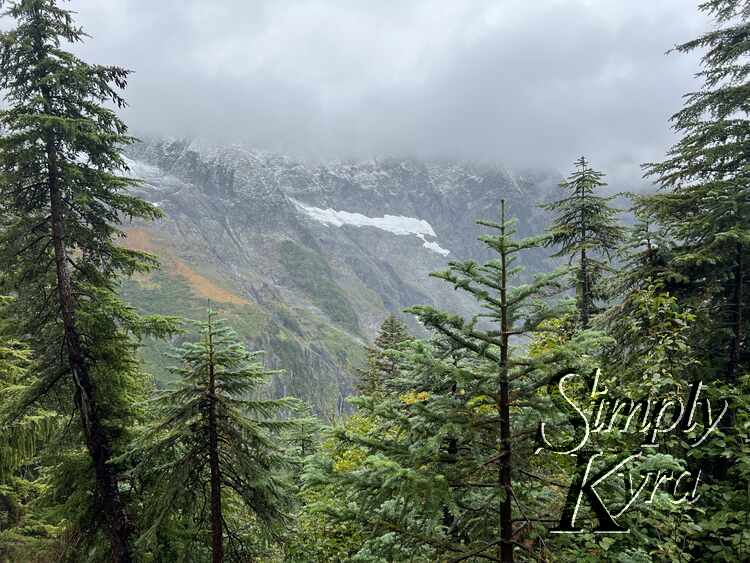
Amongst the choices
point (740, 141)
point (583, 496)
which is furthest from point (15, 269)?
point (740, 141)

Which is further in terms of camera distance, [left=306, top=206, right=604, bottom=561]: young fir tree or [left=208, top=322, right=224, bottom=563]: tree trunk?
[left=208, top=322, right=224, bottom=563]: tree trunk

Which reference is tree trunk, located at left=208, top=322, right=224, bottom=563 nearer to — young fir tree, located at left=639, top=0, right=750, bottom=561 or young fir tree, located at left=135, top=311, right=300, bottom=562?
young fir tree, located at left=135, top=311, right=300, bottom=562

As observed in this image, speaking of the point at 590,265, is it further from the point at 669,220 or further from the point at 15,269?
the point at 15,269

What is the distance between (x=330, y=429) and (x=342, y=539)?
685 cm

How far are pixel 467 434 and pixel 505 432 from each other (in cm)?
50

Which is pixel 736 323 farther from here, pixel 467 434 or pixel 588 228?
pixel 588 228

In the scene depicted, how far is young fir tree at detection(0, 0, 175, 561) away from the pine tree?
41.5 feet

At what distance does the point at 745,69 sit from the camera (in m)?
12.4

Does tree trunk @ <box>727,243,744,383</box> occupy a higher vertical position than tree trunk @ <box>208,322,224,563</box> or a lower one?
higher

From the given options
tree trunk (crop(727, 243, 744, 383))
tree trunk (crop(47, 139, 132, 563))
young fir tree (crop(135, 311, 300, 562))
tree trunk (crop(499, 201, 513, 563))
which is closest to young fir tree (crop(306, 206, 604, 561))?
tree trunk (crop(499, 201, 513, 563))

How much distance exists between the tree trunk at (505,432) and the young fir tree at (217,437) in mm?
5879

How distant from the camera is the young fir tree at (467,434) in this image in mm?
5105

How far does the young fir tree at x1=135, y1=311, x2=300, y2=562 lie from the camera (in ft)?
32.3

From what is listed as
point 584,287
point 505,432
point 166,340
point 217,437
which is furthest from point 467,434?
point 584,287
